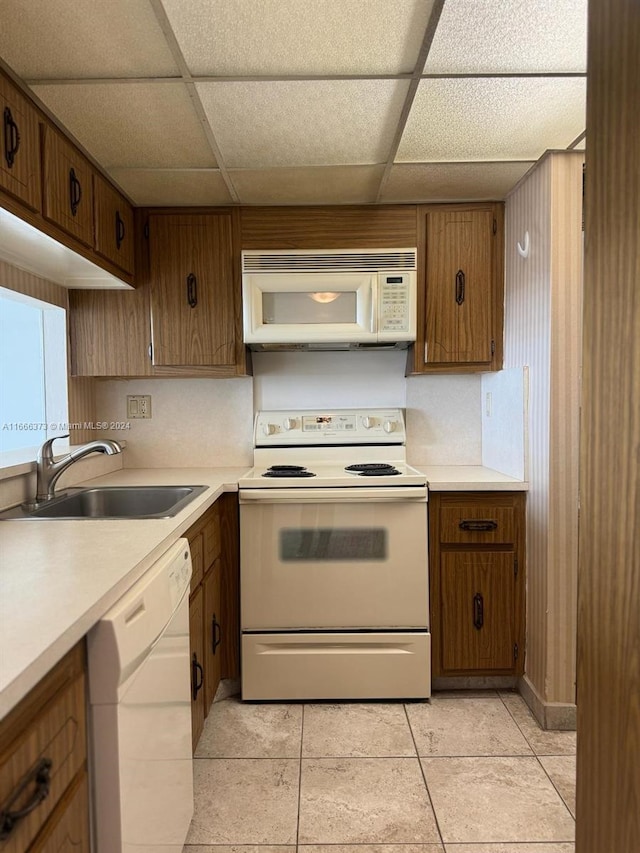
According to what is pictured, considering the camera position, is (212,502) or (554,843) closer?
(554,843)

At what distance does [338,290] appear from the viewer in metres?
2.55

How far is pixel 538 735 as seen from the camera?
210 centimetres

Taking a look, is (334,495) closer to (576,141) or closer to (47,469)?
(47,469)

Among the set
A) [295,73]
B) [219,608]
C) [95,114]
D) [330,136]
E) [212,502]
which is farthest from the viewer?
[219,608]

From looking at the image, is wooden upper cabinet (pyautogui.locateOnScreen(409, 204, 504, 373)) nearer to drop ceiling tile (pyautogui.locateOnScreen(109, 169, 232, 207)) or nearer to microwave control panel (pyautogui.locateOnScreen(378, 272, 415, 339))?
microwave control panel (pyautogui.locateOnScreen(378, 272, 415, 339))

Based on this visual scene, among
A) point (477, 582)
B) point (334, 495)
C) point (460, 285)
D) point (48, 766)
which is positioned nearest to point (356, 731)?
point (477, 582)

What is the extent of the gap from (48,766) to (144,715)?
13.6 inches

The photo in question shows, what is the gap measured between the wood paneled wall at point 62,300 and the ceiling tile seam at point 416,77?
4.65 ft

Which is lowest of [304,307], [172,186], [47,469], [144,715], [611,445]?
[144,715]

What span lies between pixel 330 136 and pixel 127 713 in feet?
5.80

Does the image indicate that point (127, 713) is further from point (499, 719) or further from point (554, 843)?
point (499, 719)

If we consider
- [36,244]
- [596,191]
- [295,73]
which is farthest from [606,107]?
[36,244]

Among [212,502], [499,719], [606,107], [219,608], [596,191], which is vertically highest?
[606,107]

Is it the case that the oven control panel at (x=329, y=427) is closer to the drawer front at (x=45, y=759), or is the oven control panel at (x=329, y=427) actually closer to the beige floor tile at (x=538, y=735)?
the beige floor tile at (x=538, y=735)
